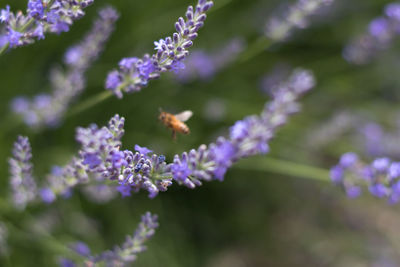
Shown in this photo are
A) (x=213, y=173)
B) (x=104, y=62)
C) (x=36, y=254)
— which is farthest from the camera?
(x=104, y=62)

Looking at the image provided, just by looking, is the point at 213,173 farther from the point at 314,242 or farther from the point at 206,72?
the point at 314,242

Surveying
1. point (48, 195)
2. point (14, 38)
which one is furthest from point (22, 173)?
point (14, 38)

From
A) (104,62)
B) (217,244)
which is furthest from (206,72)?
(217,244)

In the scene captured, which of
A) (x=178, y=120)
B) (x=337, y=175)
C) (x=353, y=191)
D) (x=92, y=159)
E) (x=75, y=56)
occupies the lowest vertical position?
(x=92, y=159)

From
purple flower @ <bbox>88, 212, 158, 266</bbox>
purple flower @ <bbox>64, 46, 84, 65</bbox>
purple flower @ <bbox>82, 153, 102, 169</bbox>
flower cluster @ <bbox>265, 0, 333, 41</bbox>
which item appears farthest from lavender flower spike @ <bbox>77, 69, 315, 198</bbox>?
flower cluster @ <bbox>265, 0, 333, 41</bbox>

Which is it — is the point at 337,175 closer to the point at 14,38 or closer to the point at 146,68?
the point at 146,68

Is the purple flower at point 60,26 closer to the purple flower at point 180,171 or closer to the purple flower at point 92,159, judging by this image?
the purple flower at point 92,159
